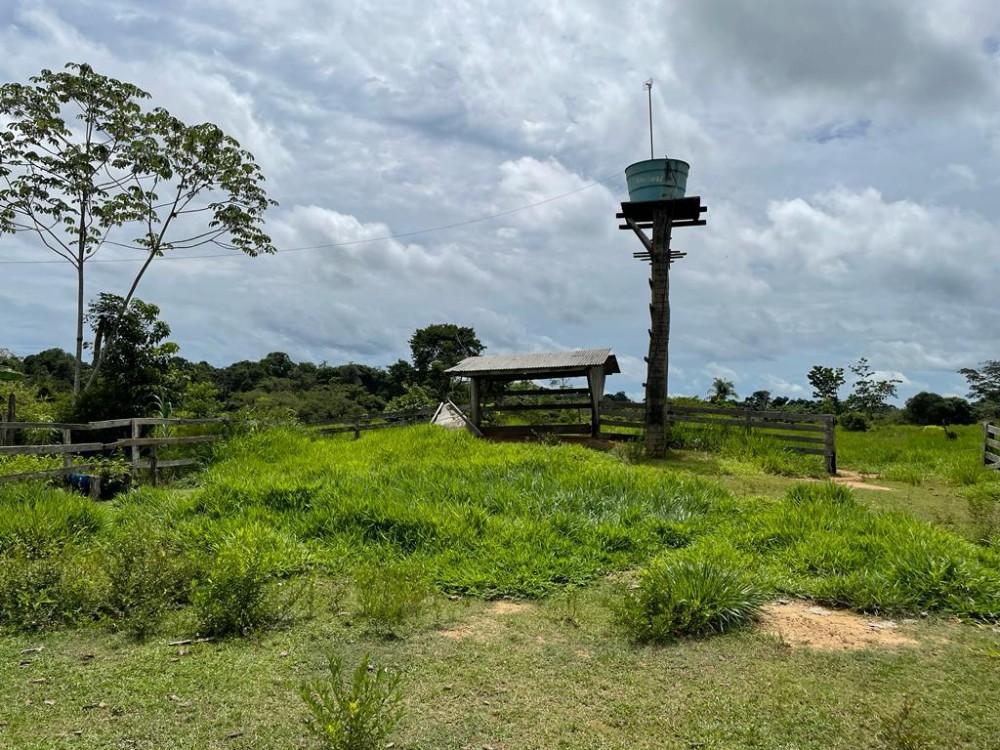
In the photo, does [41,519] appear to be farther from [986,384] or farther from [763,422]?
[986,384]

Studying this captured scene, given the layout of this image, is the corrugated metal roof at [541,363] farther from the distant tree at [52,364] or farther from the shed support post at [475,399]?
the distant tree at [52,364]

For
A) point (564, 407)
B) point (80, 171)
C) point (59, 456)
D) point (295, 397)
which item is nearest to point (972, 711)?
point (59, 456)

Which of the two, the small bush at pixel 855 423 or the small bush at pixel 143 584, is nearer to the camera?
the small bush at pixel 143 584

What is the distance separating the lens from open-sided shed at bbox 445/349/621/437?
18859 mm

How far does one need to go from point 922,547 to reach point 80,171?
2039cm

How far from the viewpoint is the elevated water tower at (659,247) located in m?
16.4

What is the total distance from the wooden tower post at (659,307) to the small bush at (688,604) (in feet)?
36.8

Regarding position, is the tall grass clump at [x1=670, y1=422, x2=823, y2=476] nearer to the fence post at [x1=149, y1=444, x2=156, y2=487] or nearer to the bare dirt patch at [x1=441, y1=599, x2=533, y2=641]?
the bare dirt patch at [x1=441, y1=599, x2=533, y2=641]

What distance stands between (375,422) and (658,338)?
8192mm

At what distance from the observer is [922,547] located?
6.10 meters

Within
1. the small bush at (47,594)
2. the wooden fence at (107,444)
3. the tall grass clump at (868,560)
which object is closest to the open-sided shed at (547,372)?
the wooden fence at (107,444)

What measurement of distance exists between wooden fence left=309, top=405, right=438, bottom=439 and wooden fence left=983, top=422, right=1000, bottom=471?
1352 centimetres

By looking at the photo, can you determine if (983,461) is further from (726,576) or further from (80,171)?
(80,171)

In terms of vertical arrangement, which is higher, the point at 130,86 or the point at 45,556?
the point at 130,86
